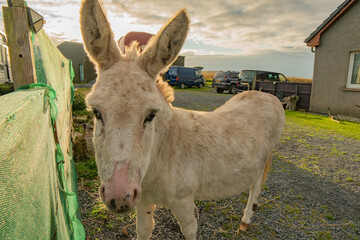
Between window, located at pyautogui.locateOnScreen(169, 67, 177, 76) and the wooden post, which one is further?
window, located at pyautogui.locateOnScreen(169, 67, 177, 76)

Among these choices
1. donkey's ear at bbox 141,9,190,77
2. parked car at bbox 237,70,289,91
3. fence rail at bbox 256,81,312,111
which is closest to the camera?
donkey's ear at bbox 141,9,190,77

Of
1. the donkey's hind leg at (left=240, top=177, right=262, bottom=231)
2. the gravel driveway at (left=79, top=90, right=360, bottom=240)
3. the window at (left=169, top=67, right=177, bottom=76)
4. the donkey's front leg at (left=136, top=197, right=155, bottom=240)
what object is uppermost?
the window at (left=169, top=67, right=177, bottom=76)

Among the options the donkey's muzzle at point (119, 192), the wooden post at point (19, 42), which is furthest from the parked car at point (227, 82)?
the donkey's muzzle at point (119, 192)

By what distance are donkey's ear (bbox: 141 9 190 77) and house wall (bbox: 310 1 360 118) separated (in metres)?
12.9

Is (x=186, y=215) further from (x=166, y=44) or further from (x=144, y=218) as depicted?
(x=166, y=44)

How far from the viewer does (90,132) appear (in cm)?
604

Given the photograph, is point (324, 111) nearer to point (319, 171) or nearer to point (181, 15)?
point (319, 171)

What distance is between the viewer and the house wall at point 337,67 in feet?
35.7

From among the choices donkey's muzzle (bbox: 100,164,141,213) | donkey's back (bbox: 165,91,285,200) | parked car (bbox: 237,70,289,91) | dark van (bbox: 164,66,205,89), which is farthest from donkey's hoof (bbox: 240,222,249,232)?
dark van (bbox: 164,66,205,89)

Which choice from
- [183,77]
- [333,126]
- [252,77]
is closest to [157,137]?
[333,126]

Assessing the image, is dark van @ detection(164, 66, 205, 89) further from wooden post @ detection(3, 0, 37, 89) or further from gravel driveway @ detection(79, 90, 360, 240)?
wooden post @ detection(3, 0, 37, 89)

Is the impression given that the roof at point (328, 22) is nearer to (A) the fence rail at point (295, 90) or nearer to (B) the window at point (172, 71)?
(A) the fence rail at point (295, 90)

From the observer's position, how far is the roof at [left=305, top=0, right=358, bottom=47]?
10.9 m

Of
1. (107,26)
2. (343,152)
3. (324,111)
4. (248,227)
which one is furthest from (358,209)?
(324,111)
